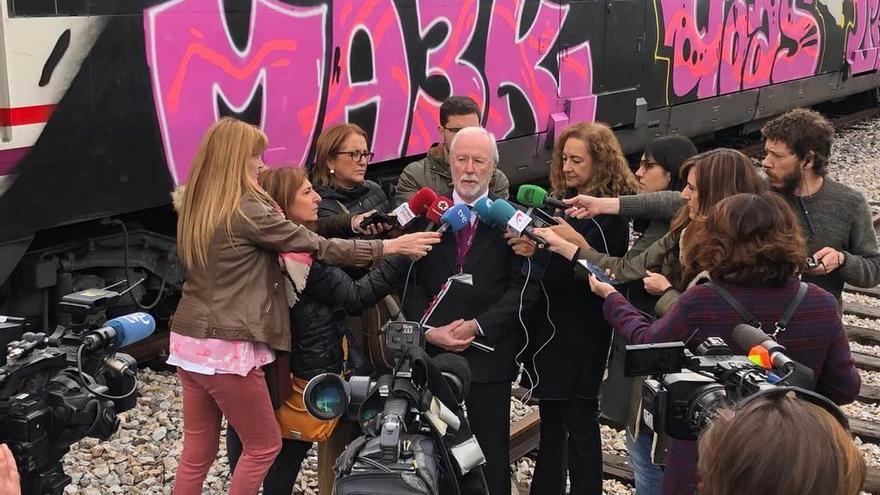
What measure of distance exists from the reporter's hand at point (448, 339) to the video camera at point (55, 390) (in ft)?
4.10

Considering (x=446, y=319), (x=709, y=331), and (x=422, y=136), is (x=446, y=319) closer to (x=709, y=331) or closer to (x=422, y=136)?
(x=709, y=331)

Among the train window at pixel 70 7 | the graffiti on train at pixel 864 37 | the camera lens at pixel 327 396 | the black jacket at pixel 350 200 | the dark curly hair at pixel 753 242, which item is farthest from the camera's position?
the graffiti on train at pixel 864 37

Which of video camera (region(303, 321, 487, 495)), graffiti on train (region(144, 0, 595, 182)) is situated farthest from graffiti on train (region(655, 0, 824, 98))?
video camera (region(303, 321, 487, 495))

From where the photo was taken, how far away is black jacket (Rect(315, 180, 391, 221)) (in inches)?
158

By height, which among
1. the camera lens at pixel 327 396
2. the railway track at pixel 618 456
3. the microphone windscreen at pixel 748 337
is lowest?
the railway track at pixel 618 456

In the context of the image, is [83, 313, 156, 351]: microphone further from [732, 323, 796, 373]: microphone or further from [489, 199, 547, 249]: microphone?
[732, 323, 796, 373]: microphone

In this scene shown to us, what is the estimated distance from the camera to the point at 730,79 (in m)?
12.0

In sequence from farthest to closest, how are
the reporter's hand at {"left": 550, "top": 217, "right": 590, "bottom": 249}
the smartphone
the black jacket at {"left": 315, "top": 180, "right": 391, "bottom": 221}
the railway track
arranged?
the railway track → the black jacket at {"left": 315, "top": 180, "right": 391, "bottom": 221} → the reporter's hand at {"left": 550, "top": 217, "right": 590, "bottom": 249} → the smartphone

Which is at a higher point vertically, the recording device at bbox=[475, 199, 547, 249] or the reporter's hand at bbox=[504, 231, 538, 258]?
the recording device at bbox=[475, 199, 547, 249]

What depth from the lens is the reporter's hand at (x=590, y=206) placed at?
3623mm

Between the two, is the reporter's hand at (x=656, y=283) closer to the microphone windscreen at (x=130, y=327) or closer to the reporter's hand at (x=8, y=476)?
the microphone windscreen at (x=130, y=327)

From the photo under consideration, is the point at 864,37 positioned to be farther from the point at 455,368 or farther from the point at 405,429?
the point at 405,429

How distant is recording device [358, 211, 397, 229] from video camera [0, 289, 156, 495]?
1.40 metres

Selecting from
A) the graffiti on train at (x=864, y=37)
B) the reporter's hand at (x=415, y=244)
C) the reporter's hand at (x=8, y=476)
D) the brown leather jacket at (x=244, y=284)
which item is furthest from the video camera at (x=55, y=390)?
the graffiti on train at (x=864, y=37)
